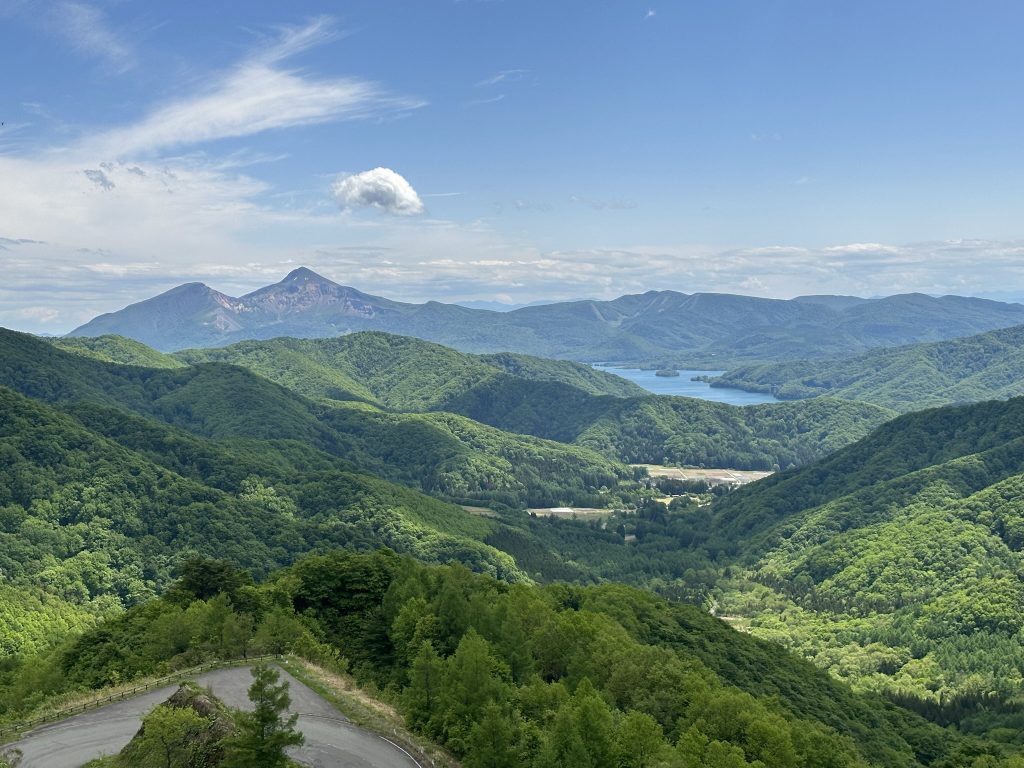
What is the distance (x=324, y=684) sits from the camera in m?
68.0

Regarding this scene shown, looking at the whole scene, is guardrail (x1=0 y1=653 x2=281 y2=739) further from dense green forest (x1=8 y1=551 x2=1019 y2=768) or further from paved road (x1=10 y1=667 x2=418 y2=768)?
dense green forest (x1=8 y1=551 x2=1019 y2=768)

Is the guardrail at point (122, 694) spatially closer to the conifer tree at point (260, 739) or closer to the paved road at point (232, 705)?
the paved road at point (232, 705)

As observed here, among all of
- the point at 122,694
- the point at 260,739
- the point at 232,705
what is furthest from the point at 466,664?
the point at 122,694

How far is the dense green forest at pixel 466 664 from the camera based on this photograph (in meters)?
56.8

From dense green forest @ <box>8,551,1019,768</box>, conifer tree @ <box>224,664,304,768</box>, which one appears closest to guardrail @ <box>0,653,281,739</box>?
dense green forest @ <box>8,551,1019,768</box>

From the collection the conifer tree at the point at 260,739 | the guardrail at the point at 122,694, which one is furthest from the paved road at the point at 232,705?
the conifer tree at the point at 260,739

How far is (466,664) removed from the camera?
6025cm

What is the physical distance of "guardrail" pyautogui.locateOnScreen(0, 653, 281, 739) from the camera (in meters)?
59.9

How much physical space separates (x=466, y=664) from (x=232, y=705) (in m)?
17.3

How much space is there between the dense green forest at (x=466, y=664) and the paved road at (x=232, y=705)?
17.3 ft

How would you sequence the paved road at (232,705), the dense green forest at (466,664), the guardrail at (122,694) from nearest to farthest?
the paved road at (232,705) → the dense green forest at (466,664) → the guardrail at (122,694)

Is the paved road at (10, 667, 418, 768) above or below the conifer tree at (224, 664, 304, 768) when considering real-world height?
below

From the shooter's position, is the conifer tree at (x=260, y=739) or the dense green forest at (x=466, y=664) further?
the dense green forest at (x=466, y=664)

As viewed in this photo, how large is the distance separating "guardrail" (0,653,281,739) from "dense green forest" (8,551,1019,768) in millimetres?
1831
